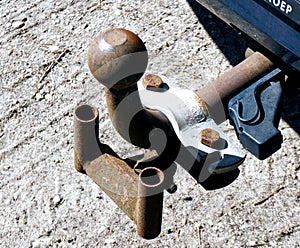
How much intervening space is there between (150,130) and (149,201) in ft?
1.40

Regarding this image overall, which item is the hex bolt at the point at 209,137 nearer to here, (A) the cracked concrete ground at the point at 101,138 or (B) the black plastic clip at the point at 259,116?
(B) the black plastic clip at the point at 259,116

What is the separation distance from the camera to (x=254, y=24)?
2.64 meters

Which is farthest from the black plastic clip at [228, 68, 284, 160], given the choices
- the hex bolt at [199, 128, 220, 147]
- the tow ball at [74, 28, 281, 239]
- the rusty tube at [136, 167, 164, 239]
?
the rusty tube at [136, 167, 164, 239]

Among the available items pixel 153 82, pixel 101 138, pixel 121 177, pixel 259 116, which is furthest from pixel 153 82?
pixel 101 138

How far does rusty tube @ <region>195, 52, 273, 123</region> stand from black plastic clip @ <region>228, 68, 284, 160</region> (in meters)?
0.04

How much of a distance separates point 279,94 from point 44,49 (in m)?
1.53

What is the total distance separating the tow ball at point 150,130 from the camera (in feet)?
6.66

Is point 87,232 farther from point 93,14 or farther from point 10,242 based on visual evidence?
point 93,14

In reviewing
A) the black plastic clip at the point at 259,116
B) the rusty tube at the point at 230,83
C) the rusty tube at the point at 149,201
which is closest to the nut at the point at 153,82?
the rusty tube at the point at 230,83

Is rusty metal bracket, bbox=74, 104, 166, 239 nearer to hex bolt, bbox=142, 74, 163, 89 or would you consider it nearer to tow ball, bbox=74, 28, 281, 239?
tow ball, bbox=74, 28, 281, 239

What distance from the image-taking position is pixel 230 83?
259 cm

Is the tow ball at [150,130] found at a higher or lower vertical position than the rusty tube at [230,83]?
higher

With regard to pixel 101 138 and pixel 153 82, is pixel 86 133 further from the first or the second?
pixel 101 138

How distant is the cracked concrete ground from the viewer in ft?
9.50
